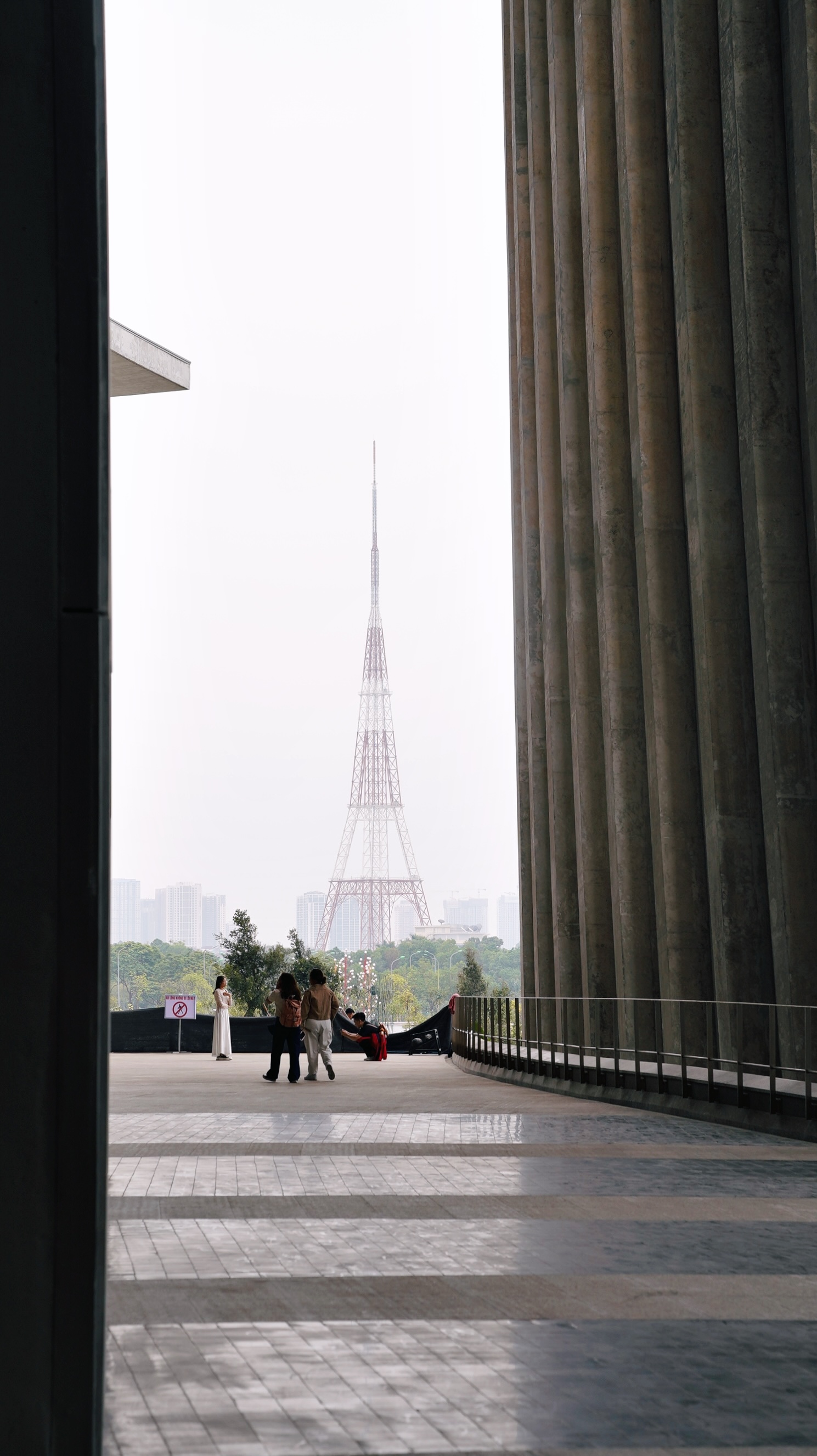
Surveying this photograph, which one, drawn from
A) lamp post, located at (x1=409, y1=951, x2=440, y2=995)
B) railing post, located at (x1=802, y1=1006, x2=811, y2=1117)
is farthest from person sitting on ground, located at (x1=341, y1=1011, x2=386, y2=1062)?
lamp post, located at (x1=409, y1=951, x2=440, y2=995)

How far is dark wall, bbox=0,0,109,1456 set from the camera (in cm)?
360

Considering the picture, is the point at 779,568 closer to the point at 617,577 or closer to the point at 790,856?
the point at 790,856

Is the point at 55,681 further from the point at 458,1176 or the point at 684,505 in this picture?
the point at 684,505

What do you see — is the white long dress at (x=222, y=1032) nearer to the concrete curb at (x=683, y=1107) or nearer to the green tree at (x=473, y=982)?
the concrete curb at (x=683, y=1107)

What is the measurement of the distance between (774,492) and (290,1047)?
373 inches

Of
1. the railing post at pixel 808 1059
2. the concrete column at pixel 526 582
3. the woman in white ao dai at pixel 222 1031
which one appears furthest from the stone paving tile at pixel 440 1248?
the concrete column at pixel 526 582

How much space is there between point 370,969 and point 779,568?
81.6 meters

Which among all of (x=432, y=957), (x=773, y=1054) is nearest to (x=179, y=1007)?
(x=773, y=1054)

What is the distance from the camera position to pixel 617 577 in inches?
1061

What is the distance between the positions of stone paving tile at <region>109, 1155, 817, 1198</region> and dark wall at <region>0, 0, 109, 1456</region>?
5436 mm

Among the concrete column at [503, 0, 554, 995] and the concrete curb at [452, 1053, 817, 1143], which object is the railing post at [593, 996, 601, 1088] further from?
the concrete column at [503, 0, 554, 995]

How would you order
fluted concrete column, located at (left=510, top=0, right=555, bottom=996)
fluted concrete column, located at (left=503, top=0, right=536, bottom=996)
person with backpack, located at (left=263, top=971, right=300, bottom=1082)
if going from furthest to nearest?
fluted concrete column, located at (left=503, top=0, right=536, bottom=996) → fluted concrete column, located at (left=510, top=0, right=555, bottom=996) → person with backpack, located at (left=263, top=971, right=300, bottom=1082)

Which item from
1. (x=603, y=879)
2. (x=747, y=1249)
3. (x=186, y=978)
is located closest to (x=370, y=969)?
(x=186, y=978)

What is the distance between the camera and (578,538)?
30969mm
